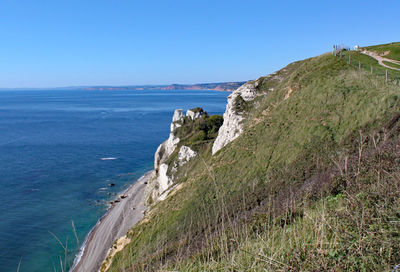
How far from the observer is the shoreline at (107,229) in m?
30.0

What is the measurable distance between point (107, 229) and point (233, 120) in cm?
2083

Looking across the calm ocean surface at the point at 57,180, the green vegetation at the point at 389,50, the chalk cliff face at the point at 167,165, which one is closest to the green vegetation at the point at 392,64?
the green vegetation at the point at 389,50

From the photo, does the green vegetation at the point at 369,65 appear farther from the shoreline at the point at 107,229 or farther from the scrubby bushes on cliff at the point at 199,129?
the shoreline at the point at 107,229

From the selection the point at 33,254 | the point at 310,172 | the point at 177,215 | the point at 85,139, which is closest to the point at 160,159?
the point at 33,254

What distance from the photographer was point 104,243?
3291 cm

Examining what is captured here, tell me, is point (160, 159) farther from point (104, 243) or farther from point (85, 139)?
point (85, 139)

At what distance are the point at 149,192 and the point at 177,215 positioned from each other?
22286 millimetres

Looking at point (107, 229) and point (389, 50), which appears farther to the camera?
point (107, 229)

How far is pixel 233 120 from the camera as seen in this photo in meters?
36.3

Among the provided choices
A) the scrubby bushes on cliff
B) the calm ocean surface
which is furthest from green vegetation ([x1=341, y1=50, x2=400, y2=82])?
the calm ocean surface

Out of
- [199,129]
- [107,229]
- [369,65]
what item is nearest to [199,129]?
[199,129]

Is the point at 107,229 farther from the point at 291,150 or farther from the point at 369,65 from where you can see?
the point at 369,65

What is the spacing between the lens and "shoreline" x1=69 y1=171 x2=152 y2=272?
3005 cm

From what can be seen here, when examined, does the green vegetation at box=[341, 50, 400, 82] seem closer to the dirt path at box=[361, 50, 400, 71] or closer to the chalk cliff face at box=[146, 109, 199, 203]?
the dirt path at box=[361, 50, 400, 71]
